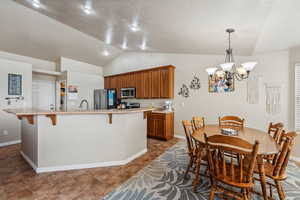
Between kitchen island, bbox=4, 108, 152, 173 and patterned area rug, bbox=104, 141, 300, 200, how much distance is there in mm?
702

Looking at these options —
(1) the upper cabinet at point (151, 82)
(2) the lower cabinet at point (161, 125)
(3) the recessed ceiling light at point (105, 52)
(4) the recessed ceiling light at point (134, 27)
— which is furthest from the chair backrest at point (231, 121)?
(3) the recessed ceiling light at point (105, 52)

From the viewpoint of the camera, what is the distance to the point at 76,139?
2641 mm

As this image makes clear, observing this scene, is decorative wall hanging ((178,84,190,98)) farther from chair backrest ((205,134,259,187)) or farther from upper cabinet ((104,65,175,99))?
chair backrest ((205,134,259,187))

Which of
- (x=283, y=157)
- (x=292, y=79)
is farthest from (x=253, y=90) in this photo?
(x=283, y=157)

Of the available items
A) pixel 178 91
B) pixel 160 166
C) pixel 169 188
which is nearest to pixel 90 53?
pixel 178 91

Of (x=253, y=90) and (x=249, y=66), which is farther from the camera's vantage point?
(x=253, y=90)

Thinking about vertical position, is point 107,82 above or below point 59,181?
above

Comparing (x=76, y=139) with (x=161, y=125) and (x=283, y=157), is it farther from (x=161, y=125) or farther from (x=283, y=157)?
(x=283, y=157)

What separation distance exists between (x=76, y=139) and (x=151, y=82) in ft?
10.1

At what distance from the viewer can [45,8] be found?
2744 millimetres

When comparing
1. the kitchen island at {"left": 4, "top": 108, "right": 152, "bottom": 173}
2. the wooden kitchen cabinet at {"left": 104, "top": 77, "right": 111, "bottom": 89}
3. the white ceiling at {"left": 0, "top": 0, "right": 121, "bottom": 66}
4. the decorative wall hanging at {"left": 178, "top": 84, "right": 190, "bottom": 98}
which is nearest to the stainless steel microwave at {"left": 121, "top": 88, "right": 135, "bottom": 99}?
the wooden kitchen cabinet at {"left": 104, "top": 77, "right": 111, "bottom": 89}

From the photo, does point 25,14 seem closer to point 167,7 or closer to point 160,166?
point 167,7

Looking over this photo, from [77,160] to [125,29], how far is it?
9.34 ft

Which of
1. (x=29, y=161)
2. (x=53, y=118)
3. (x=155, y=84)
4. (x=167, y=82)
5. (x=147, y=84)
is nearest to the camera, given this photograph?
(x=53, y=118)
